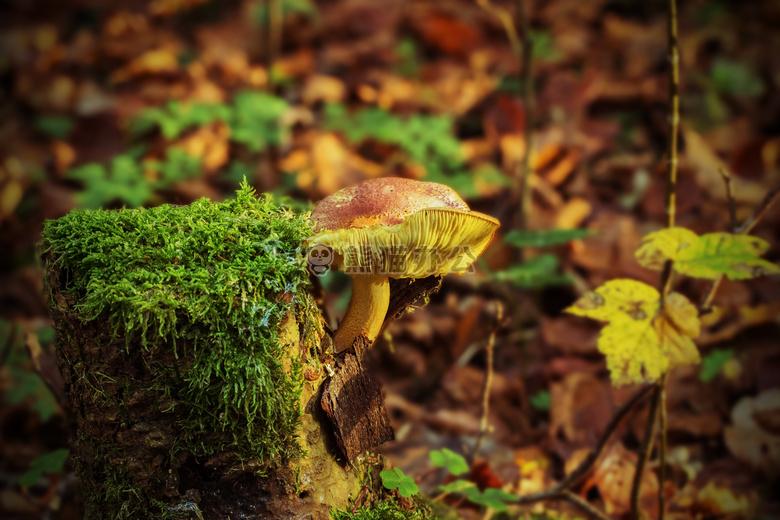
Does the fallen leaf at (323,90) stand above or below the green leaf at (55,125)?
above

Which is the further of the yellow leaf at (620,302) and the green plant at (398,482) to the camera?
the yellow leaf at (620,302)

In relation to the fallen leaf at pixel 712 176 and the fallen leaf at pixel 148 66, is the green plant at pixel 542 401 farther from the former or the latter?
the fallen leaf at pixel 148 66

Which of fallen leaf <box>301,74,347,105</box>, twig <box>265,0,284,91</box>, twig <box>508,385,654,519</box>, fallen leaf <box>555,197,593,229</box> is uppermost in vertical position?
twig <box>265,0,284,91</box>

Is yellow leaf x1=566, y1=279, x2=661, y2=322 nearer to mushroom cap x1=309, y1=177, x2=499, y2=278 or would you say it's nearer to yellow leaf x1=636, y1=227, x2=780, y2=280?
yellow leaf x1=636, y1=227, x2=780, y2=280

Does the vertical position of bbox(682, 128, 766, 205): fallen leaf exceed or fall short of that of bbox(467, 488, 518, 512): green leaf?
it exceeds it

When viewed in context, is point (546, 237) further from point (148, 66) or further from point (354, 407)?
point (148, 66)

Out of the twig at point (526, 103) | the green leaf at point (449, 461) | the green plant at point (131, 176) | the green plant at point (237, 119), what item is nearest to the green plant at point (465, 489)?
the green leaf at point (449, 461)

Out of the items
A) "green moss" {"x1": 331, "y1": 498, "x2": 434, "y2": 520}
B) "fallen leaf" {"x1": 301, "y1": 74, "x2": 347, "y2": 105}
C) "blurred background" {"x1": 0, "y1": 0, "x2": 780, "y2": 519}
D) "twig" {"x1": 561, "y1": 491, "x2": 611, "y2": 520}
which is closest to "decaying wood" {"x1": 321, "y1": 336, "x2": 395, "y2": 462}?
"green moss" {"x1": 331, "y1": 498, "x2": 434, "y2": 520}
